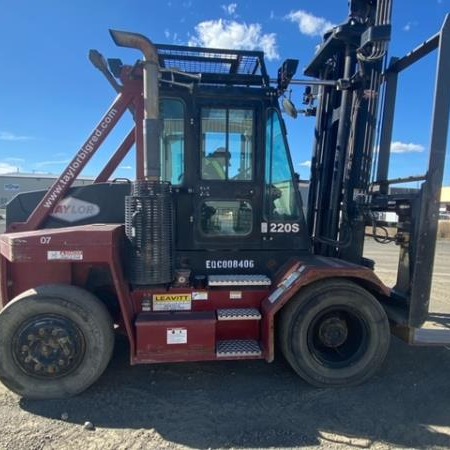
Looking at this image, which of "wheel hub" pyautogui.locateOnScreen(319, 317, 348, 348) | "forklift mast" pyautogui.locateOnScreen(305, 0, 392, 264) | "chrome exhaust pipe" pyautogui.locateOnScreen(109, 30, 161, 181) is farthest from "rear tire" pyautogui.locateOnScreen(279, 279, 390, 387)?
"chrome exhaust pipe" pyautogui.locateOnScreen(109, 30, 161, 181)

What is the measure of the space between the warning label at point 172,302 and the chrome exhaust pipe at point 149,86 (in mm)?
1332

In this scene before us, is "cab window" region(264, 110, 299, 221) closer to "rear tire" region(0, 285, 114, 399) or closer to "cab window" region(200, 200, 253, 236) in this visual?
"cab window" region(200, 200, 253, 236)

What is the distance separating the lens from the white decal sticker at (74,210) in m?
4.45

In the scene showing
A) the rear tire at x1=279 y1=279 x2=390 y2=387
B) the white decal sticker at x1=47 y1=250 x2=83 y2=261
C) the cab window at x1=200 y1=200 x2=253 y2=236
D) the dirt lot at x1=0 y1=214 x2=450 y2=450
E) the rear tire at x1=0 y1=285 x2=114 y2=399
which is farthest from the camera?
the cab window at x1=200 y1=200 x2=253 y2=236

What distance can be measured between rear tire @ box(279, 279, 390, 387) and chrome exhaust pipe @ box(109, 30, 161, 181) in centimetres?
204

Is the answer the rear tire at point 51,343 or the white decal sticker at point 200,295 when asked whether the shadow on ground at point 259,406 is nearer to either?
the rear tire at point 51,343

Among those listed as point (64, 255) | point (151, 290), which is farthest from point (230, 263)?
point (64, 255)

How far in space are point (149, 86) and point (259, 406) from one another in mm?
3087

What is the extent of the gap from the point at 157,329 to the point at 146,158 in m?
1.63

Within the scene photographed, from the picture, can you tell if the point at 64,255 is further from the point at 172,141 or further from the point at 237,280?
the point at 237,280

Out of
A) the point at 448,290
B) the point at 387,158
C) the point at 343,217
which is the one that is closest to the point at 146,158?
the point at 343,217

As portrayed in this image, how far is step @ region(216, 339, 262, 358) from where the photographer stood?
13.1ft

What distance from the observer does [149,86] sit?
383cm

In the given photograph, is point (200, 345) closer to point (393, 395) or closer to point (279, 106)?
point (393, 395)
